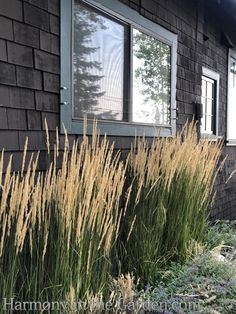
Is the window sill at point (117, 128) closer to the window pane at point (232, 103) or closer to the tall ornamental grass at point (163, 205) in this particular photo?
the tall ornamental grass at point (163, 205)

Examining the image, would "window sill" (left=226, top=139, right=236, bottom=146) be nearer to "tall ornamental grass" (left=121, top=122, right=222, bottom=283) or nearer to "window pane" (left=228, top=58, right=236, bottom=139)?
"window pane" (left=228, top=58, right=236, bottom=139)

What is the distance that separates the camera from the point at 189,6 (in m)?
5.33

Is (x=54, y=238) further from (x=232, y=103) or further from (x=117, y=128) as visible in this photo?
(x=232, y=103)

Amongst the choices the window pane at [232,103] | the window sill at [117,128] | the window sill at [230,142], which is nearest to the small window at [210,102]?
the window sill at [230,142]

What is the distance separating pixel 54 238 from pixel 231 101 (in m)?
6.18

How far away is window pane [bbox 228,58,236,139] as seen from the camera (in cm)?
763

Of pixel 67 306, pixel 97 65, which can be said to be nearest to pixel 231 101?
pixel 97 65

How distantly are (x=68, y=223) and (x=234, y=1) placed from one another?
4.73 meters

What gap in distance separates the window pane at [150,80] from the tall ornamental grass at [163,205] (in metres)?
0.57

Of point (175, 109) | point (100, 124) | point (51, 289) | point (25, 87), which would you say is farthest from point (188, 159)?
point (51, 289)

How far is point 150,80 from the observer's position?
14.5ft

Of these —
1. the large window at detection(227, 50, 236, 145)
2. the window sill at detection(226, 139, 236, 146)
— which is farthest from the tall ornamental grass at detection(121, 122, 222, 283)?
the large window at detection(227, 50, 236, 145)

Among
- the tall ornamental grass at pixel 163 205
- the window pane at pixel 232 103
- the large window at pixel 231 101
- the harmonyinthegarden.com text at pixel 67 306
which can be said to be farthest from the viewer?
the window pane at pixel 232 103

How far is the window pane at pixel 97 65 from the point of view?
3.21 metres
